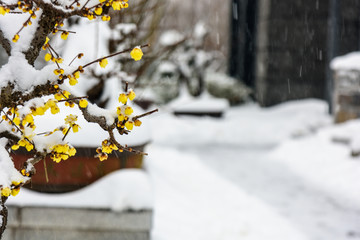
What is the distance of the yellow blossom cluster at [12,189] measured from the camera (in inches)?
53.3

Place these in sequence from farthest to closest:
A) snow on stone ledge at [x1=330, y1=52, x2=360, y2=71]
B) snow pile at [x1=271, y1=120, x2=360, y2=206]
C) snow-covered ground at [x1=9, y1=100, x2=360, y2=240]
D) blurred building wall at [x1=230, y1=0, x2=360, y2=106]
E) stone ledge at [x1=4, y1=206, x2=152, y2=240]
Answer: blurred building wall at [x1=230, y1=0, x2=360, y2=106] < snow on stone ledge at [x1=330, y1=52, x2=360, y2=71] < snow pile at [x1=271, y1=120, x2=360, y2=206] < snow-covered ground at [x1=9, y1=100, x2=360, y2=240] < stone ledge at [x1=4, y1=206, x2=152, y2=240]

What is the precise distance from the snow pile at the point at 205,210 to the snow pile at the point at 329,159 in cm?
121

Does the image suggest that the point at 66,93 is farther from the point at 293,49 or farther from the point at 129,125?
the point at 293,49

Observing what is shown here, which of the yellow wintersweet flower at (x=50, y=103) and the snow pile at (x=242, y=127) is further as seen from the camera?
the snow pile at (x=242, y=127)

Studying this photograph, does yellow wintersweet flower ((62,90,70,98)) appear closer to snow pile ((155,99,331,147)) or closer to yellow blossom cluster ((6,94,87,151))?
yellow blossom cluster ((6,94,87,151))

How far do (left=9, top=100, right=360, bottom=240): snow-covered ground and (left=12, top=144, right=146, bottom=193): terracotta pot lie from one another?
0.10 metres

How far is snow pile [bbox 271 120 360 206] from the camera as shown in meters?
5.28

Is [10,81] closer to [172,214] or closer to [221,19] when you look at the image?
[172,214]

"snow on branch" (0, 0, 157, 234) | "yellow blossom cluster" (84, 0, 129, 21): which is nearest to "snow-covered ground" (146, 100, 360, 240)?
"snow on branch" (0, 0, 157, 234)

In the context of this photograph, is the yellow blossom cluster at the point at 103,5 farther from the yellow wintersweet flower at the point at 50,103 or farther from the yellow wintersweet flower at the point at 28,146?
the yellow wintersweet flower at the point at 28,146

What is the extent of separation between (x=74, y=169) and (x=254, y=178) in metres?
3.33

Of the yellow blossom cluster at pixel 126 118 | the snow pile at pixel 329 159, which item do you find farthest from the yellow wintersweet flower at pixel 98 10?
the snow pile at pixel 329 159

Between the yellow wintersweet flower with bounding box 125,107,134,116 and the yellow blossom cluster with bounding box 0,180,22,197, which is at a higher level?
the yellow wintersweet flower with bounding box 125,107,134,116

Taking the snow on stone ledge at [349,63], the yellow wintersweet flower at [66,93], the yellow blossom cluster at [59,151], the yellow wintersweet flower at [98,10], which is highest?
the yellow wintersweet flower at [98,10]
